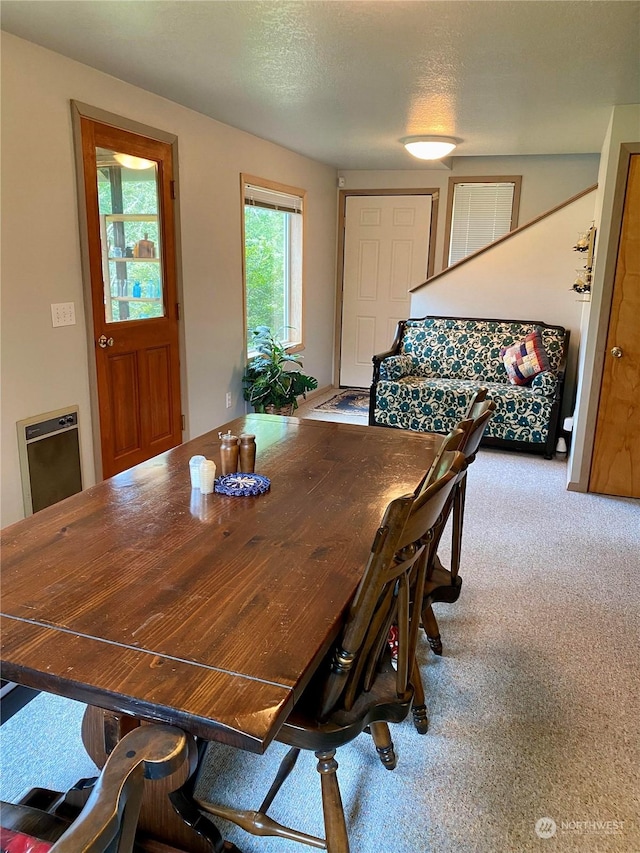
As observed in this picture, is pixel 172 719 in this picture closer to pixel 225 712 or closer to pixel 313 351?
pixel 225 712

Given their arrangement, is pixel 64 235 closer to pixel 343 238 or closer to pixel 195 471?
pixel 195 471

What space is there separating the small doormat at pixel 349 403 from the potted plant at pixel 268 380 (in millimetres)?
816

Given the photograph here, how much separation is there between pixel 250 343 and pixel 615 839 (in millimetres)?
4175

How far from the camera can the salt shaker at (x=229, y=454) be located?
1.87 metres

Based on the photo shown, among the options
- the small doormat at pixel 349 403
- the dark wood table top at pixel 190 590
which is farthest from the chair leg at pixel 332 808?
the small doormat at pixel 349 403

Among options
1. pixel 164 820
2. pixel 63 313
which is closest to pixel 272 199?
pixel 63 313

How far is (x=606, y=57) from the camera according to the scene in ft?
8.77

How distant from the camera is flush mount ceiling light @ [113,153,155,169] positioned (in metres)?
3.39

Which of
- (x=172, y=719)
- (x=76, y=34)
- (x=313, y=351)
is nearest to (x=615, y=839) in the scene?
(x=172, y=719)

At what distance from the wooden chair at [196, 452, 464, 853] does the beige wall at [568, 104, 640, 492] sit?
2674 millimetres

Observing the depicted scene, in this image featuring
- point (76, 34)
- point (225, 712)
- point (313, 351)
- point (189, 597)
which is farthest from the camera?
point (313, 351)

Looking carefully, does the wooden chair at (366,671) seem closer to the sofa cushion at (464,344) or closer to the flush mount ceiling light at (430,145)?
the flush mount ceiling light at (430,145)

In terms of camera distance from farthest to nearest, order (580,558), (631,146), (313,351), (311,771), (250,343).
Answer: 1. (313,351)
2. (250,343)
3. (631,146)
4. (580,558)
5. (311,771)

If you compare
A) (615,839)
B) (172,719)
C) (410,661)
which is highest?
(172,719)
